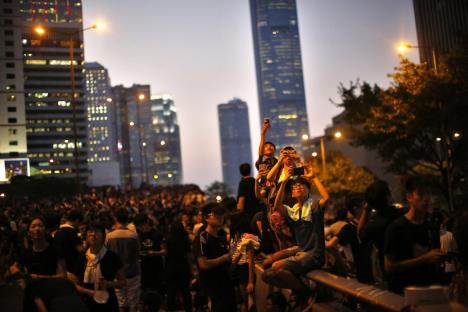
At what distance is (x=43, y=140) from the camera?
174500 mm

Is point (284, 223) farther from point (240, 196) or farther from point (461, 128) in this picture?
point (461, 128)

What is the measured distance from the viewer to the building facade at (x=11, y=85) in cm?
14662

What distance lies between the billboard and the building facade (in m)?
16.0

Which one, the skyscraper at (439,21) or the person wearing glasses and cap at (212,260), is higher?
the skyscraper at (439,21)

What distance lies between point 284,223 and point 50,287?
3.19m

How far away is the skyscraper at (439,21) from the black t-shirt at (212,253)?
268 feet

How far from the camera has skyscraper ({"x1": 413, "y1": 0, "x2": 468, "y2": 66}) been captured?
8531 cm

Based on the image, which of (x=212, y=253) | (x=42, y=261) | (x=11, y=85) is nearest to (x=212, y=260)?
(x=212, y=253)

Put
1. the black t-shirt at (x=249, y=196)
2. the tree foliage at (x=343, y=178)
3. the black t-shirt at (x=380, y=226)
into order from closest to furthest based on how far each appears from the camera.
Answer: the black t-shirt at (x=380, y=226), the black t-shirt at (x=249, y=196), the tree foliage at (x=343, y=178)

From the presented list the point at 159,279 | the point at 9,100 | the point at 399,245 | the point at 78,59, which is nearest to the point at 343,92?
the point at 159,279

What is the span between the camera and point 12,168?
417ft

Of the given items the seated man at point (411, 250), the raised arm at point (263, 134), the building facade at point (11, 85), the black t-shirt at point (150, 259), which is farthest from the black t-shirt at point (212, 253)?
the building facade at point (11, 85)

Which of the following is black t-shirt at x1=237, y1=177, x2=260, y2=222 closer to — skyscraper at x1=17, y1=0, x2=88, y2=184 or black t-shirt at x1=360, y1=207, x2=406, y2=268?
black t-shirt at x1=360, y1=207, x2=406, y2=268

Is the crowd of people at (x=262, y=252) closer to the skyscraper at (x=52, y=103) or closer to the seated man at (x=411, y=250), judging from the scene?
the seated man at (x=411, y=250)
